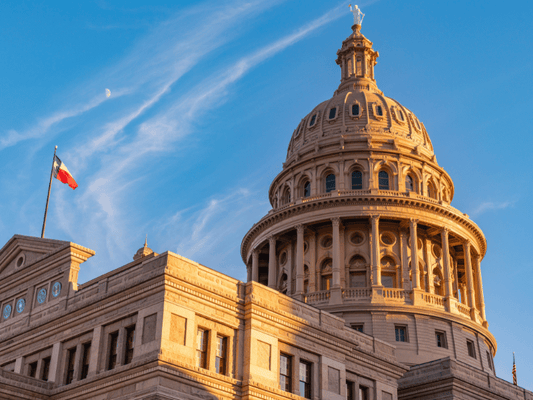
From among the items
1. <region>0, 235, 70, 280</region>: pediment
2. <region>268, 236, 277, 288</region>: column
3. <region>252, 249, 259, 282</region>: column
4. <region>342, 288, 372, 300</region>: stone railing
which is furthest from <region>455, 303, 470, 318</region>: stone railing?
<region>0, 235, 70, 280</region>: pediment

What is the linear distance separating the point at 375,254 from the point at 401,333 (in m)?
7.49

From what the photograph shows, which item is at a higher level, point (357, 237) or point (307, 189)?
point (307, 189)

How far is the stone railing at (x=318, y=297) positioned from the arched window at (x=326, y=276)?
2308 mm

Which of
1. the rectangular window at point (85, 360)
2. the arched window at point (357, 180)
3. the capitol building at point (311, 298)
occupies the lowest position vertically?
the rectangular window at point (85, 360)

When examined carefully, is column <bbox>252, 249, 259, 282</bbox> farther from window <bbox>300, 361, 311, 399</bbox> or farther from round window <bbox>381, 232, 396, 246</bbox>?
window <bbox>300, 361, 311, 399</bbox>

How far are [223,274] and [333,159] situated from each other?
127 ft

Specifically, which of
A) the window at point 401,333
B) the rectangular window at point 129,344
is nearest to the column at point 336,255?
the window at point 401,333

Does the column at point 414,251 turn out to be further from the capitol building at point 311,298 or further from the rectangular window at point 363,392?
the rectangular window at point 363,392

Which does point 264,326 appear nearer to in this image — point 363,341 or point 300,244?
point 363,341

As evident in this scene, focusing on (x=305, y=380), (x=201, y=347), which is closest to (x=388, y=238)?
(x=305, y=380)

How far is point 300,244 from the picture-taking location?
7181 cm

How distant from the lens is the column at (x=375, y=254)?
6856 cm

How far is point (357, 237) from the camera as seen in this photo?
240 feet

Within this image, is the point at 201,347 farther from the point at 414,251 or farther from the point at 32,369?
the point at 414,251
